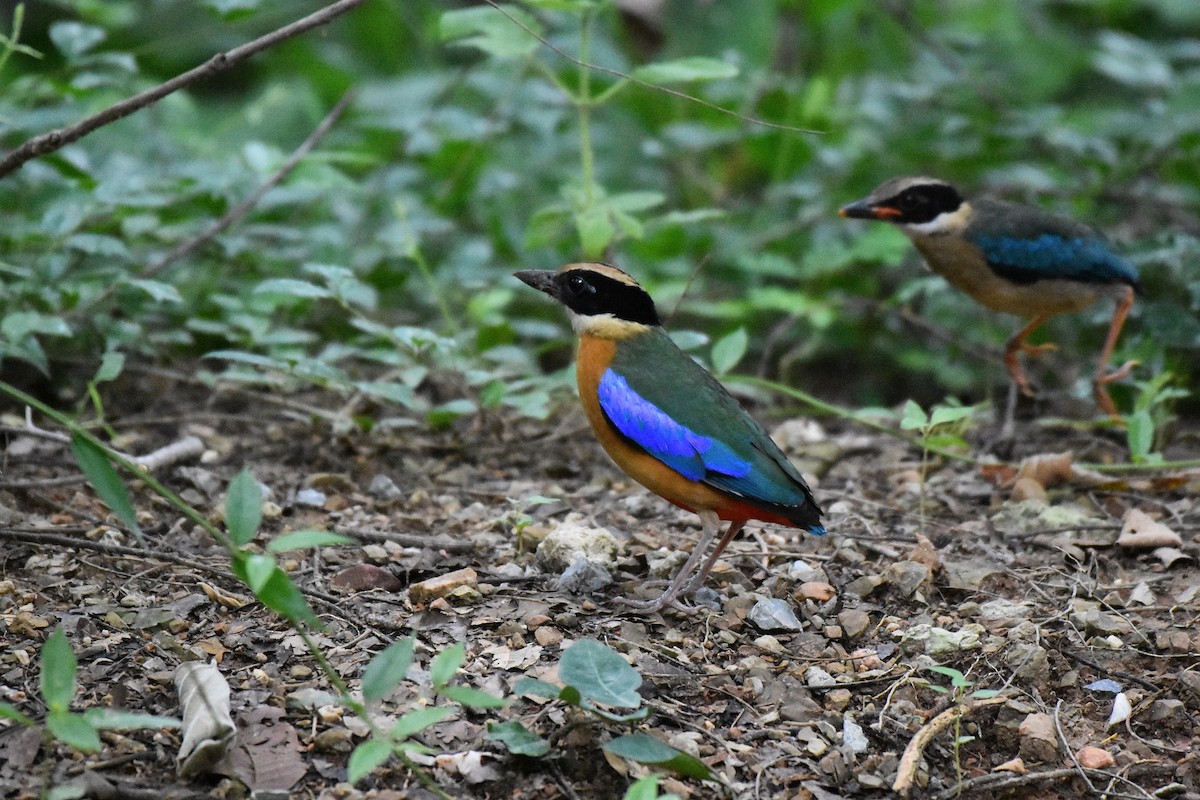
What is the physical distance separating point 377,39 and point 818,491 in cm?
665

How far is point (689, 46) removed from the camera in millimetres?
9648

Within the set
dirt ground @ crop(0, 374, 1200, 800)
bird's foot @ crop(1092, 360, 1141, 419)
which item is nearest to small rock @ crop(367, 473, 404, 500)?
dirt ground @ crop(0, 374, 1200, 800)

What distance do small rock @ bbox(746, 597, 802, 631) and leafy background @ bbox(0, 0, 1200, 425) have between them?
1.34 metres

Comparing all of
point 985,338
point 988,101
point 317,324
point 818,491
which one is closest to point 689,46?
point 988,101

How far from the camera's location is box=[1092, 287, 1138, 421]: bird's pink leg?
5.64 metres

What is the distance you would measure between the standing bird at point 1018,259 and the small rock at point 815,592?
1.97 metres

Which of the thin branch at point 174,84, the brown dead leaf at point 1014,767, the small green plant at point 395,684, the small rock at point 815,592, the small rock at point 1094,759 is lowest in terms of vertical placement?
the small rock at point 815,592

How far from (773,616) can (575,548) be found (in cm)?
73

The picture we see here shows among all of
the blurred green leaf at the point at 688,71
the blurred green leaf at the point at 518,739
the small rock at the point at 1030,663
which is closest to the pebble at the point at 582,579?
the blurred green leaf at the point at 518,739

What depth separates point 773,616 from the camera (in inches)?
163

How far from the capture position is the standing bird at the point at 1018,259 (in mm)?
5867

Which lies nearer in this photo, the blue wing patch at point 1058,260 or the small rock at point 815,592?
the small rock at point 815,592

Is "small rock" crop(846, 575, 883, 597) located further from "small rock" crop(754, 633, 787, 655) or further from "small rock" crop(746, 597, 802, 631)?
"small rock" crop(754, 633, 787, 655)

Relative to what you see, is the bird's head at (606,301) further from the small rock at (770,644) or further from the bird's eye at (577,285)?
the small rock at (770,644)
